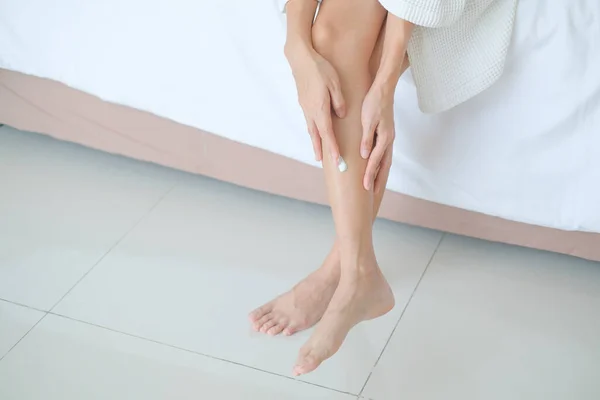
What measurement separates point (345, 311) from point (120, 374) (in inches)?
15.7

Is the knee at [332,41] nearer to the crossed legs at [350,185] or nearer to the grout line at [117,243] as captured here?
the crossed legs at [350,185]

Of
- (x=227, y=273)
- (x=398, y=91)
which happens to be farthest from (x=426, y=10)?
(x=227, y=273)

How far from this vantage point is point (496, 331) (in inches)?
57.9

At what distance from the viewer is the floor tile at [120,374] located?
54.5 inches

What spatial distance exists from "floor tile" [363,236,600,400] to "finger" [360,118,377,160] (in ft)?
1.20

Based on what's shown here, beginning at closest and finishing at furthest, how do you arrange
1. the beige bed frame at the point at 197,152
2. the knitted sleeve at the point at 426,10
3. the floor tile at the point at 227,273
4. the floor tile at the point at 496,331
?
the knitted sleeve at the point at 426,10
the floor tile at the point at 496,331
the floor tile at the point at 227,273
the beige bed frame at the point at 197,152

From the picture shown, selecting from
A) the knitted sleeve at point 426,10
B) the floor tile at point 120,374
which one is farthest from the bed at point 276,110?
the floor tile at point 120,374

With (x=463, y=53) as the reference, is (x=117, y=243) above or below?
below

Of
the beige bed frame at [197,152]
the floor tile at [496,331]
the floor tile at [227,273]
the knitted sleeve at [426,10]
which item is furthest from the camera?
the beige bed frame at [197,152]

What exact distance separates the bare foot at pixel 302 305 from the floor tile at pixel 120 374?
0.33ft

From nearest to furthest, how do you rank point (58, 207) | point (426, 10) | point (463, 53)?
point (426, 10), point (463, 53), point (58, 207)

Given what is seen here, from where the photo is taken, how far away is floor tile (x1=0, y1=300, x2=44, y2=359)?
1.52 m

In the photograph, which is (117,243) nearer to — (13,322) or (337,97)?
(13,322)

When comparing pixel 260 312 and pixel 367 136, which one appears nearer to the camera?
pixel 367 136
